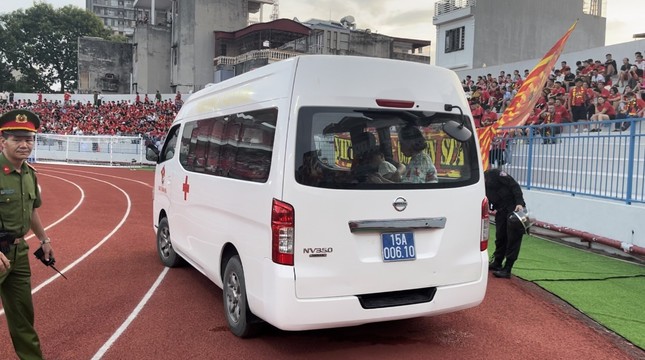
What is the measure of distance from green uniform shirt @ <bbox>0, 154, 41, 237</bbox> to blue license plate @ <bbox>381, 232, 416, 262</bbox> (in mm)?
2647

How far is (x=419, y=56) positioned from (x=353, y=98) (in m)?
49.7

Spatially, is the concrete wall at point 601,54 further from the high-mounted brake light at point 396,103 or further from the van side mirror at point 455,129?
the high-mounted brake light at point 396,103

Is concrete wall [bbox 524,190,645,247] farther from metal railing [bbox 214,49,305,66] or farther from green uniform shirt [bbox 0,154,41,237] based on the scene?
metal railing [bbox 214,49,305,66]

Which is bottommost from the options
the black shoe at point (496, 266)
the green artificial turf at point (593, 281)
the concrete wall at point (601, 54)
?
the green artificial turf at point (593, 281)

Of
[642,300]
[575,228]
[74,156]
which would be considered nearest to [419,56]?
[74,156]

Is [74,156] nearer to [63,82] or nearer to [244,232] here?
[244,232]

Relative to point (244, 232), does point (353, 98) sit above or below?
above

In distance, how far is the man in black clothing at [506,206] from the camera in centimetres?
654

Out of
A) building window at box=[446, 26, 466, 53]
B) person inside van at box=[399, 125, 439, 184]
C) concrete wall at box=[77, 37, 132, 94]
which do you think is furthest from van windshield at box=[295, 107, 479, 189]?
concrete wall at box=[77, 37, 132, 94]

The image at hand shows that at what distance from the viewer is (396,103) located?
4.08 metres

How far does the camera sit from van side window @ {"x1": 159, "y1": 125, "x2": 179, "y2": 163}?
22.3 ft

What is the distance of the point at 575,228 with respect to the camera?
9148 millimetres

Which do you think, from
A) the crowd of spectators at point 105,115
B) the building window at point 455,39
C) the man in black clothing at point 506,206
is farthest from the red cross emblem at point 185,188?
the building window at point 455,39

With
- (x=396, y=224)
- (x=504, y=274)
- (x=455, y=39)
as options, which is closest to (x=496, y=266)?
(x=504, y=274)
